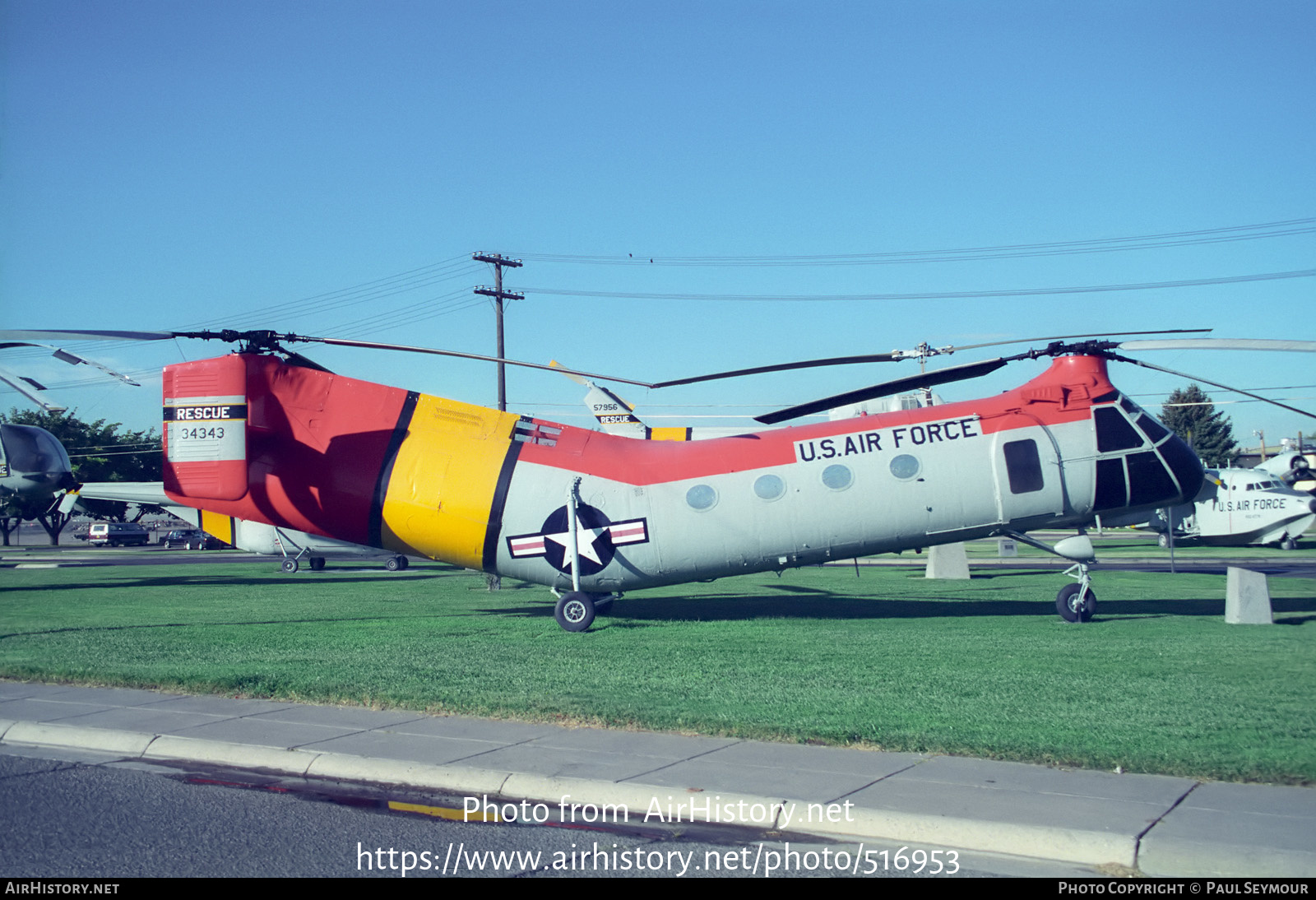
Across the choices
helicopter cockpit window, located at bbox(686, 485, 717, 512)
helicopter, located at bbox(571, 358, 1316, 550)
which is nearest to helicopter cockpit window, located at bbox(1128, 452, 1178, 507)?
helicopter cockpit window, located at bbox(686, 485, 717, 512)

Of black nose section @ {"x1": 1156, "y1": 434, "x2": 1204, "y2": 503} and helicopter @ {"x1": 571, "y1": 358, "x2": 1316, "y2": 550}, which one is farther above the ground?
black nose section @ {"x1": 1156, "y1": 434, "x2": 1204, "y2": 503}

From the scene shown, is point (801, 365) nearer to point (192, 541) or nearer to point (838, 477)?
point (838, 477)

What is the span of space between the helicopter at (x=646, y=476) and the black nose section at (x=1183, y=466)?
38mm

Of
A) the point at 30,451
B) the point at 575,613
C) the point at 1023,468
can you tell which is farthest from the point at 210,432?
A: the point at 30,451

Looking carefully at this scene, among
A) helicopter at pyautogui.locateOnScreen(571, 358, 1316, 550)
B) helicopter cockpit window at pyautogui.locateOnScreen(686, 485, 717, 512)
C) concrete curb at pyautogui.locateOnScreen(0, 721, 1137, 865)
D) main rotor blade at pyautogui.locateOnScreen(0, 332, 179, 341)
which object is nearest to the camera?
concrete curb at pyautogui.locateOnScreen(0, 721, 1137, 865)

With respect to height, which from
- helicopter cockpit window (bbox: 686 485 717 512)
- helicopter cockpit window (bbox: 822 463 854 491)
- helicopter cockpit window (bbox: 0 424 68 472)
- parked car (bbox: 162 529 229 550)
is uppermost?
helicopter cockpit window (bbox: 0 424 68 472)

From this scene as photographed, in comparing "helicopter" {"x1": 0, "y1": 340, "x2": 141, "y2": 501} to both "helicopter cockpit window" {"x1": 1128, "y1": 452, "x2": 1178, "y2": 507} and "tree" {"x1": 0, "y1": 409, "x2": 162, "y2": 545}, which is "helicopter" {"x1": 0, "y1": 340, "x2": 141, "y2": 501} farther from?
"tree" {"x1": 0, "y1": 409, "x2": 162, "y2": 545}

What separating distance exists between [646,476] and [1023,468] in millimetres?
5937

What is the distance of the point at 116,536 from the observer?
75.4m

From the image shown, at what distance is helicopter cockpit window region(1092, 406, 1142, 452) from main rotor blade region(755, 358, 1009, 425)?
7.03 ft

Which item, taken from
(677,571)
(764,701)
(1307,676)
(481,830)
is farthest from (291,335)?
(1307,676)

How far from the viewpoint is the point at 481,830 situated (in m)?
6.72

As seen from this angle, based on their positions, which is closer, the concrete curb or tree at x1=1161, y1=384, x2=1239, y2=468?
the concrete curb

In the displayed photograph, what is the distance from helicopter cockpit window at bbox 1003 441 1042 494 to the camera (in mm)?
15766
